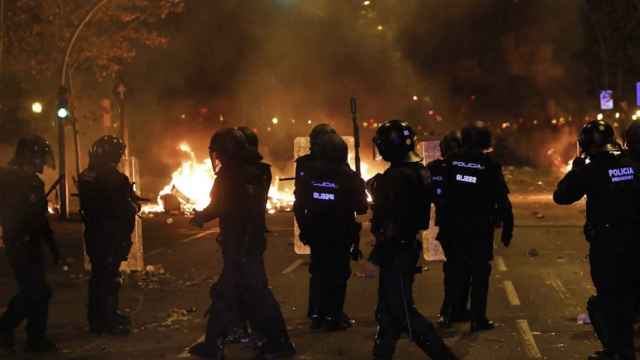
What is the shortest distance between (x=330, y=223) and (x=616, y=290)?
2.65m

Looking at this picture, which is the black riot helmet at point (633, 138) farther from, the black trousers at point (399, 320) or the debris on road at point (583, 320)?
the debris on road at point (583, 320)

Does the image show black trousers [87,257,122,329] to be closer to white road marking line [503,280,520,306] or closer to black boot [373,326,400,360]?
black boot [373,326,400,360]

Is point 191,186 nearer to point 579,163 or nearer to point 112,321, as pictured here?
point 112,321

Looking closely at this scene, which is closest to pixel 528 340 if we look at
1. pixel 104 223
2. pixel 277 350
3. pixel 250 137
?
pixel 277 350

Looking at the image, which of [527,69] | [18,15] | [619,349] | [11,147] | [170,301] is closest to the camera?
[619,349]

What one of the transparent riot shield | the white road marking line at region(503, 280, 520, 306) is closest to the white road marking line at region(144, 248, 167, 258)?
the transparent riot shield

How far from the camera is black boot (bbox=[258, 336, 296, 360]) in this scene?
22.0ft

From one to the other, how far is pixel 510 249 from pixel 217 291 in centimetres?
801

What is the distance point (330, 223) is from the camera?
7.80m

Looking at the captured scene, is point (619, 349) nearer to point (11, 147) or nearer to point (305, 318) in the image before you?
point (305, 318)

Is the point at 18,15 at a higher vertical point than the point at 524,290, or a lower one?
higher

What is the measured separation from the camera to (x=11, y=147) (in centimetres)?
2877

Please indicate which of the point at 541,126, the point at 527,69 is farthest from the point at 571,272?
the point at 541,126

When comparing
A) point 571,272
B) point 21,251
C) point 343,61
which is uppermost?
point 343,61
